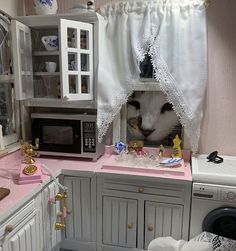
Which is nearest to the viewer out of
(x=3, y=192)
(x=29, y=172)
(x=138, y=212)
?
(x=3, y=192)

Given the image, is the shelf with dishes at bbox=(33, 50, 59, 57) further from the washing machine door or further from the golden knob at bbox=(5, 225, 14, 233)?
the washing machine door

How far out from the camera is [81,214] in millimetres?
2049

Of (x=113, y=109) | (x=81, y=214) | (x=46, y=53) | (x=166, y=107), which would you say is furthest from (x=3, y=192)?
(x=166, y=107)

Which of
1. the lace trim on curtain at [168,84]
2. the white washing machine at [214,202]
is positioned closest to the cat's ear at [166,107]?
the lace trim on curtain at [168,84]

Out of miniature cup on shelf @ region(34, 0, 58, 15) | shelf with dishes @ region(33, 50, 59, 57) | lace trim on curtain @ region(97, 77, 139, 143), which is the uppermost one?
miniature cup on shelf @ region(34, 0, 58, 15)

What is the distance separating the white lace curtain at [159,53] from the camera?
77.3 inches

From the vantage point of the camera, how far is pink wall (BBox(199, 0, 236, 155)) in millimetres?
1997

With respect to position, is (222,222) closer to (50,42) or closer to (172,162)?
(172,162)

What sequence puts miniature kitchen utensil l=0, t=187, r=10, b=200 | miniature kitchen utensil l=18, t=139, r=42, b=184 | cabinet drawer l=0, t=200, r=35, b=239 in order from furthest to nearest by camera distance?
miniature kitchen utensil l=18, t=139, r=42, b=184 < miniature kitchen utensil l=0, t=187, r=10, b=200 < cabinet drawer l=0, t=200, r=35, b=239

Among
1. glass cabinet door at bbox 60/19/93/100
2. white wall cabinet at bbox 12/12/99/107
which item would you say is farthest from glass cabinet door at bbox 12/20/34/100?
glass cabinet door at bbox 60/19/93/100

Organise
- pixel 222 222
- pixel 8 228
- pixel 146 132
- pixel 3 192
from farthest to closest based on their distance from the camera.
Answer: pixel 146 132
pixel 222 222
pixel 3 192
pixel 8 228

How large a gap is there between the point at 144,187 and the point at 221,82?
975 mm

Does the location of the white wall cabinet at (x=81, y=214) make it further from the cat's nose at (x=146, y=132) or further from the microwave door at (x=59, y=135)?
the cat's nose at (x=146, y=132)

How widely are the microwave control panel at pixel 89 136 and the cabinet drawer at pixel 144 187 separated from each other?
296mm
